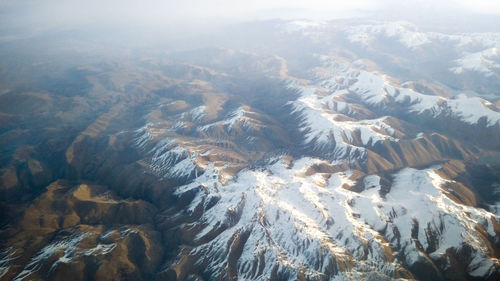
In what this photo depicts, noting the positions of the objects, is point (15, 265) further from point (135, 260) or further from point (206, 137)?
point (206, 137)

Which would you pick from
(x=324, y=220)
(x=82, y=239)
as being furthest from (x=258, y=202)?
(x=82, y=239)

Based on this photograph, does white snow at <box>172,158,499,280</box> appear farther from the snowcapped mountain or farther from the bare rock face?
the bare rock face

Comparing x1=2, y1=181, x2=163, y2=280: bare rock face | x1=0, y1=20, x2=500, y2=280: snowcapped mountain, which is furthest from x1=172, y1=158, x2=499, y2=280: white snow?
x1=2, y1=181, x2=163, y2=280: bare rock face

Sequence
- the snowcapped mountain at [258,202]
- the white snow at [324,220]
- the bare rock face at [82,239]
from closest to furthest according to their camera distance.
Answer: the bare rock face at [82,239]
the snowcapped mountain at [258,202]
the white snow at [324,220]

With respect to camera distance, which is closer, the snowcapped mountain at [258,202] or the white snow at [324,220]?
the snowcapped mountain at [258,202]

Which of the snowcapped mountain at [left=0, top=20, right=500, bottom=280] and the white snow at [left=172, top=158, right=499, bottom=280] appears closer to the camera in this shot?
the snowcapped mountain at [left=0, top=20, right=500, bottom=280]

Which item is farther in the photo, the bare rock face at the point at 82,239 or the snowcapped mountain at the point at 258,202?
the snowcapped mountain at the point at 258,202

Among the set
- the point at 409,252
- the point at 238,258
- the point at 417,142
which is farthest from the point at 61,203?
the point at 417,142

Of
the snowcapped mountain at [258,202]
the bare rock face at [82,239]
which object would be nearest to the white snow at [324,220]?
the snowcapped mountain at [258,202]

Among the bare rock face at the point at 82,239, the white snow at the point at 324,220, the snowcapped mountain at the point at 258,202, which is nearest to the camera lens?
the bare rock face at the point at 82,239

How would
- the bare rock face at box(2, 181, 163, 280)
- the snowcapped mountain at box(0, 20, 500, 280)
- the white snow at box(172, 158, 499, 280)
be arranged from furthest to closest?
1. the white snow at box(172, 158, 499, 280)
2. the snowcapped mountain at box(0, 20, 500, 280)
3. the bare rock face at box(2, 181, 163, 280)

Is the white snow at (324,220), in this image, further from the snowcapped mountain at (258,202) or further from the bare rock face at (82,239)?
the bare rock face at (82,239)

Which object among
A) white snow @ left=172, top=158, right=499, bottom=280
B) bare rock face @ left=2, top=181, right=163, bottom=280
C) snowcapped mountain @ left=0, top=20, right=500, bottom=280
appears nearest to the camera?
bare rock face @ left=2, top=181, right=163, bottom=280
